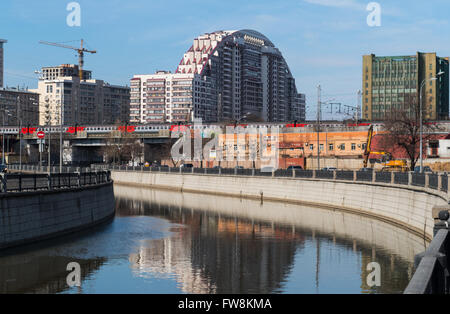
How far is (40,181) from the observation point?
36625 millimetres

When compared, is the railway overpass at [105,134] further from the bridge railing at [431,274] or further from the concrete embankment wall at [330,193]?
the bridge railing at [431,274]

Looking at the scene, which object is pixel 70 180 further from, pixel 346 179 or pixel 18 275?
pixel 346 179

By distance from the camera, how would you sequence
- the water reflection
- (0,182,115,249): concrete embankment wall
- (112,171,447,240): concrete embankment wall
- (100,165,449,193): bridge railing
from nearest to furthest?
the water reflection → (0,182,115,249): concrete embankment wall → (100,165,449,193): bridge railing → (112,171,447,240): concrete embankment wall

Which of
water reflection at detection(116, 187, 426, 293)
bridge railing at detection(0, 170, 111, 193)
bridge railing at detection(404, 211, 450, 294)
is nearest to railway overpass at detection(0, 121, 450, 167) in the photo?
water reflection at detection(116, 187, 426, 293)

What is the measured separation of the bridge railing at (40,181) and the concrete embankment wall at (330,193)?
22.2 m

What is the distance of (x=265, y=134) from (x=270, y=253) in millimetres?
84243

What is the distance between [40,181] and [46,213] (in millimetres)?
2012

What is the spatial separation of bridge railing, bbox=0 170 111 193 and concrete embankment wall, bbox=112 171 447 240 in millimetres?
22155

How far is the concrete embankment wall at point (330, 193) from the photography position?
41338 millimetres

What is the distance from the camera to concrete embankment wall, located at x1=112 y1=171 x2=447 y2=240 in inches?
1627

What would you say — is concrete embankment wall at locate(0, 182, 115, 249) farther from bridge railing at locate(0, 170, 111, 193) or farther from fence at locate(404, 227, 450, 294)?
fence at locate(404, 227, 450, 294)

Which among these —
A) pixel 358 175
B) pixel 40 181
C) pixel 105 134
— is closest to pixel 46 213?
pixel 40 181

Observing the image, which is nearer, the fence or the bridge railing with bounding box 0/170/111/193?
the fence

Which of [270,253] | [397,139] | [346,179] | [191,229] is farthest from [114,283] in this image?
[397,139]
